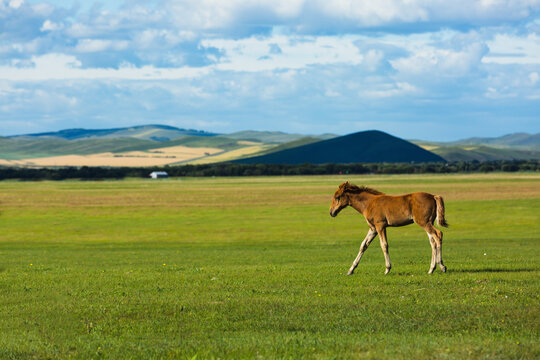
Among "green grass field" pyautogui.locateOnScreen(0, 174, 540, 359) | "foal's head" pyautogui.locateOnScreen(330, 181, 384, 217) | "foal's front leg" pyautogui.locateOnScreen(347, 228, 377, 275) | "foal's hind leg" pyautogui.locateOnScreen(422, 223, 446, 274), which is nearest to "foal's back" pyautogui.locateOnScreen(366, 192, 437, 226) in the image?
"foal's hind leg" pyautogui.locateOnScreen(422, 223, 446, 274)

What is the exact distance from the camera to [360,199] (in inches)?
809

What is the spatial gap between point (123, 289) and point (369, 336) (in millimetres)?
8434

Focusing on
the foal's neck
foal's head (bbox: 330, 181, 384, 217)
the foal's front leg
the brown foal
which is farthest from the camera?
foal's head (bbox: 330, 181, 384, 217)

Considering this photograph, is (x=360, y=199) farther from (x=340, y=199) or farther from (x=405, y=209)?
(x=405, y=209)

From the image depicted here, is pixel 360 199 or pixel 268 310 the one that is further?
pixel 360 199

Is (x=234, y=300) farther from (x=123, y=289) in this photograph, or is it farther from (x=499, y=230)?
(x=499, y=230)

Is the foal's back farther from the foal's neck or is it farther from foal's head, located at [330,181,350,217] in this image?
foal's head, located at [330,181,350,217]

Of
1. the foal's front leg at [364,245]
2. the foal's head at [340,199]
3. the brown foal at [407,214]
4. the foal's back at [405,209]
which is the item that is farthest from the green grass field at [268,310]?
the foal's head at [340,199]

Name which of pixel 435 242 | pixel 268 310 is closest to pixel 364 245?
pixel 435 242

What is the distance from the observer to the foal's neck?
20484 millimetres

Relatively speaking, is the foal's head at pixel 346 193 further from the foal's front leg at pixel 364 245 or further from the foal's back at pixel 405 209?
the foal's front leg at pixel 364 245

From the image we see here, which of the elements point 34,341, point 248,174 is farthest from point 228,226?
point 248,174

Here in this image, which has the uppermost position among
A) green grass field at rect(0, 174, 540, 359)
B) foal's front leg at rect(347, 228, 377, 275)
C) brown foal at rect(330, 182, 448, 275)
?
brown foal at rect(330, 182, 448, 275)

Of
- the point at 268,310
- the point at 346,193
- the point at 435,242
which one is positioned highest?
the point at 346,193
